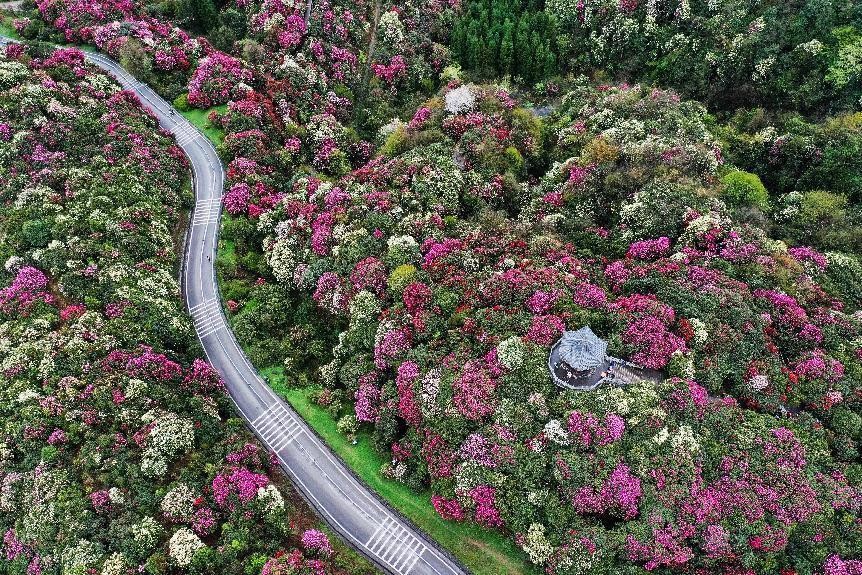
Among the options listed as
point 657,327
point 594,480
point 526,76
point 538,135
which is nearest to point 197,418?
point 594,480

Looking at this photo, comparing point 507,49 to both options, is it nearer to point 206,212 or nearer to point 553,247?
point 553,247

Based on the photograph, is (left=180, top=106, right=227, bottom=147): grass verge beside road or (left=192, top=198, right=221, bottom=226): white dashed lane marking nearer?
(left=192, top=198, right=221, bottom=226): white dashed lane marking

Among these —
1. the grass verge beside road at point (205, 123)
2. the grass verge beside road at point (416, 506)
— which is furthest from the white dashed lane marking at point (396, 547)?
the grass verge beside road at point (205, 123)

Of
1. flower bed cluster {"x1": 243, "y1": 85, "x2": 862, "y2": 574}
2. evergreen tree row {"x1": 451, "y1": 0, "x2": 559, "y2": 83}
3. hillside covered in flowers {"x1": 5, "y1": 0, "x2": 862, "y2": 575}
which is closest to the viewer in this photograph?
flower bed cluster {"x1": 243, "y1": 85, "x2": 862, "y2": 574}

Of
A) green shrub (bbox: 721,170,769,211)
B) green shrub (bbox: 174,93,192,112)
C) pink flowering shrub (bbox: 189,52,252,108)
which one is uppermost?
pink flowering shrub (bbox: 189,52,252,108)

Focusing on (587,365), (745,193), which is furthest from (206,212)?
(745,193)

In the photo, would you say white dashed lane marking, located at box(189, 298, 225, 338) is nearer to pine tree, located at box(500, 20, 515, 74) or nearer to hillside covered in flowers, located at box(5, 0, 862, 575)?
hillside covered in flowers, located at box(5, 0, 862, 575)

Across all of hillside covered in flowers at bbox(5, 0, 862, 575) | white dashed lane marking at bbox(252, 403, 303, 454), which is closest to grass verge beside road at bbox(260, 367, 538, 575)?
hillside covered in flowers at bbox(5, 0, 862, 575)
